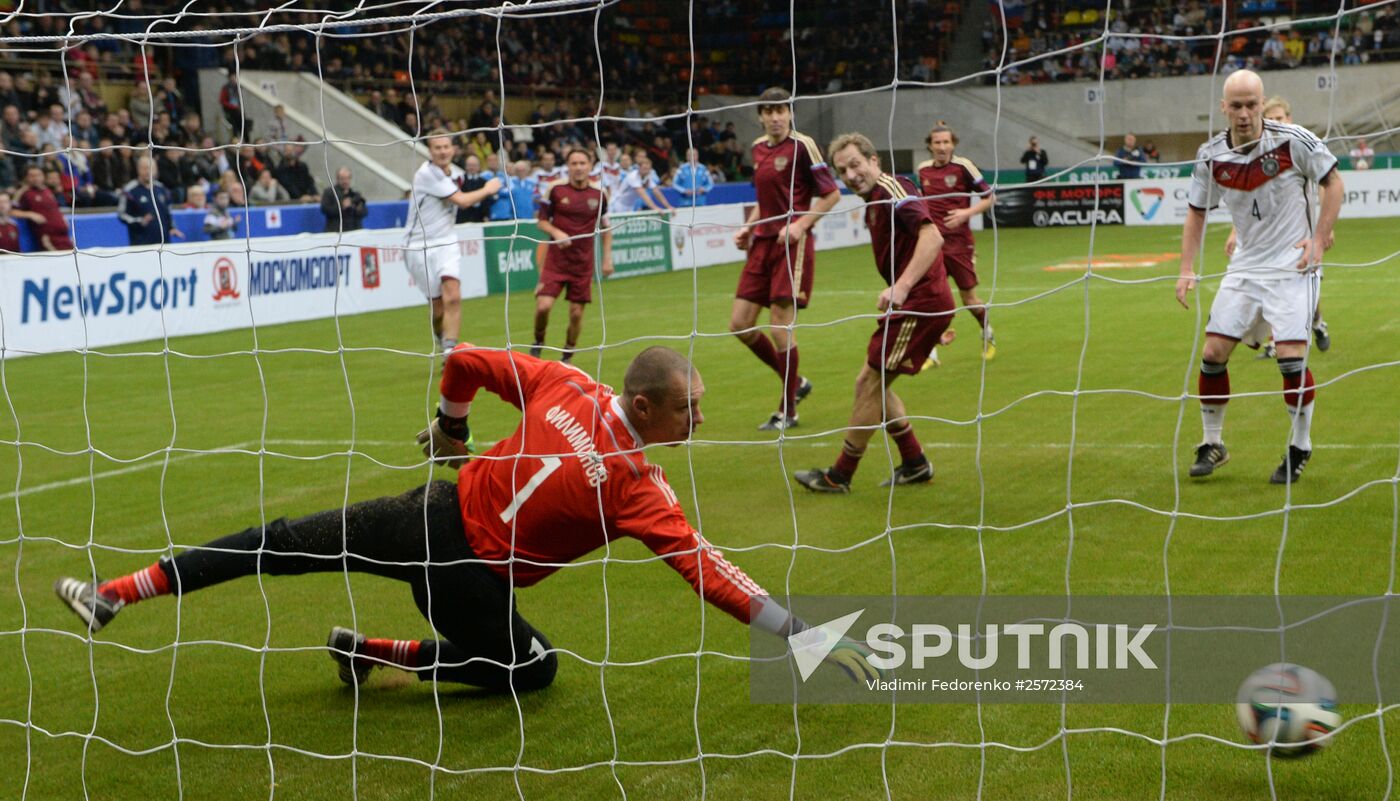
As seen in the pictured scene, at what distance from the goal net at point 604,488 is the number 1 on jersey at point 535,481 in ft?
0.04

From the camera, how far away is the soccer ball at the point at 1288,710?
3650 mm

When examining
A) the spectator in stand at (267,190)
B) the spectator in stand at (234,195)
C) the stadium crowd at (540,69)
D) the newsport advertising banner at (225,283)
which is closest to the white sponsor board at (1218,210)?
the stadium crowd at (540,69)

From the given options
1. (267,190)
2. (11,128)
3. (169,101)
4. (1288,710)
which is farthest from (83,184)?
(1288,710)

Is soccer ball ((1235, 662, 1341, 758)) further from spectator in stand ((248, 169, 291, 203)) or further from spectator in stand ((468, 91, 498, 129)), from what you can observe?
spectator in stand ((468, 91, 498, 129))

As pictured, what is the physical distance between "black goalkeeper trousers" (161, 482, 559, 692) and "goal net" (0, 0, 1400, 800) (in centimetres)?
5

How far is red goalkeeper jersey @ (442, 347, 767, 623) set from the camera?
380 cm

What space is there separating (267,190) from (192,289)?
5.75 metres

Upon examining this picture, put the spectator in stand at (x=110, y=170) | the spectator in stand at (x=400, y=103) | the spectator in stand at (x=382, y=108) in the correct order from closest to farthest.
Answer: the spectator in stand at (x=110, y=170) < the spectator in stand at (x=382, y=108) < the spectator in stand at (x=400, y=103)

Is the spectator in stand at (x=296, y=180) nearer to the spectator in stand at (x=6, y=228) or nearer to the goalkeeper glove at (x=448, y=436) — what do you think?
the spectator in stand at (x=6, y=228)

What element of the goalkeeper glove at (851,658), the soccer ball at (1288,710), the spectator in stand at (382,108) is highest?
the spectator in stand at (382,108)

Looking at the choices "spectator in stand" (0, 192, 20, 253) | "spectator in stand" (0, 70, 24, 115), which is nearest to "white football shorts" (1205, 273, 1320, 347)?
"spectator in stand" (0, 192, 20, 253)

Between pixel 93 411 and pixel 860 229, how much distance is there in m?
19.4

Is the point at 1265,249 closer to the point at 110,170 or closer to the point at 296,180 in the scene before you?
the point at 110,170

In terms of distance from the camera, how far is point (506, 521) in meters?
4.13
